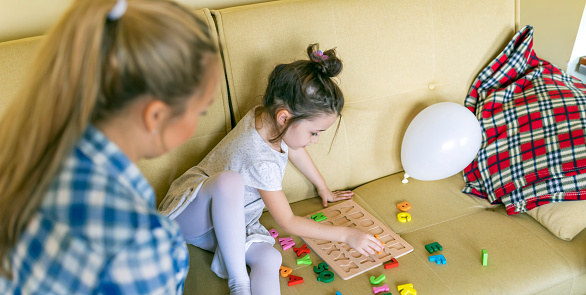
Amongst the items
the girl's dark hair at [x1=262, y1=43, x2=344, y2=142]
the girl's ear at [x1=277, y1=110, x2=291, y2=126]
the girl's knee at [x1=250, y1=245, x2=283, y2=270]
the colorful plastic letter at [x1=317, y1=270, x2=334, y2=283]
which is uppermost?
the girl's dark hair at [x1=262, y1=43, x2=344, y2=142]

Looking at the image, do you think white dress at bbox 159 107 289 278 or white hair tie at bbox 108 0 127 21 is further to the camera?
white dress at bbox 159 107 289 278

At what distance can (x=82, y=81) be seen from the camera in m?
0.68

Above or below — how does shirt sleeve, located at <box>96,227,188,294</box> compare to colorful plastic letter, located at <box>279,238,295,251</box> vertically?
above

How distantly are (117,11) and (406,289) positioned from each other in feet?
3.27

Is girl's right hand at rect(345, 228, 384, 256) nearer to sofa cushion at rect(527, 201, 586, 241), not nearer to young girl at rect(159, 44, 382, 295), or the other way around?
young girl at rect(159, 44, 382, 295)

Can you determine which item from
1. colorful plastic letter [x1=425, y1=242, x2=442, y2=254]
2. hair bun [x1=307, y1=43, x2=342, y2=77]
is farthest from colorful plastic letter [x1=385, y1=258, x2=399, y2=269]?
hair bun [x1=307, y1=43, x2=342, y2=77]

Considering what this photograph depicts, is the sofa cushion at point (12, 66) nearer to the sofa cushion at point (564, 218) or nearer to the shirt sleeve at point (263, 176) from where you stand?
the shirt sleeve at point (263, 176)

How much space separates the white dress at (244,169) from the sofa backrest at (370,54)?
0.55 feet

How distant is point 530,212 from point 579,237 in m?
0.15

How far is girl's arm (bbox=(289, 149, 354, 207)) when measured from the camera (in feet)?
5.22

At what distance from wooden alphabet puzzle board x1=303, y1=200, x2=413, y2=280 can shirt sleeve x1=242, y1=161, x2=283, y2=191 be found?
8.9 inches

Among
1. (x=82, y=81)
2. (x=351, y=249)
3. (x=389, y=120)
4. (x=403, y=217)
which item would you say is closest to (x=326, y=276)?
(x=351, y=249)

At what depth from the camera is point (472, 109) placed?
70.0 inches

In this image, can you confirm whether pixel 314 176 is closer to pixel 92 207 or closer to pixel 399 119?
pixel 399 119
